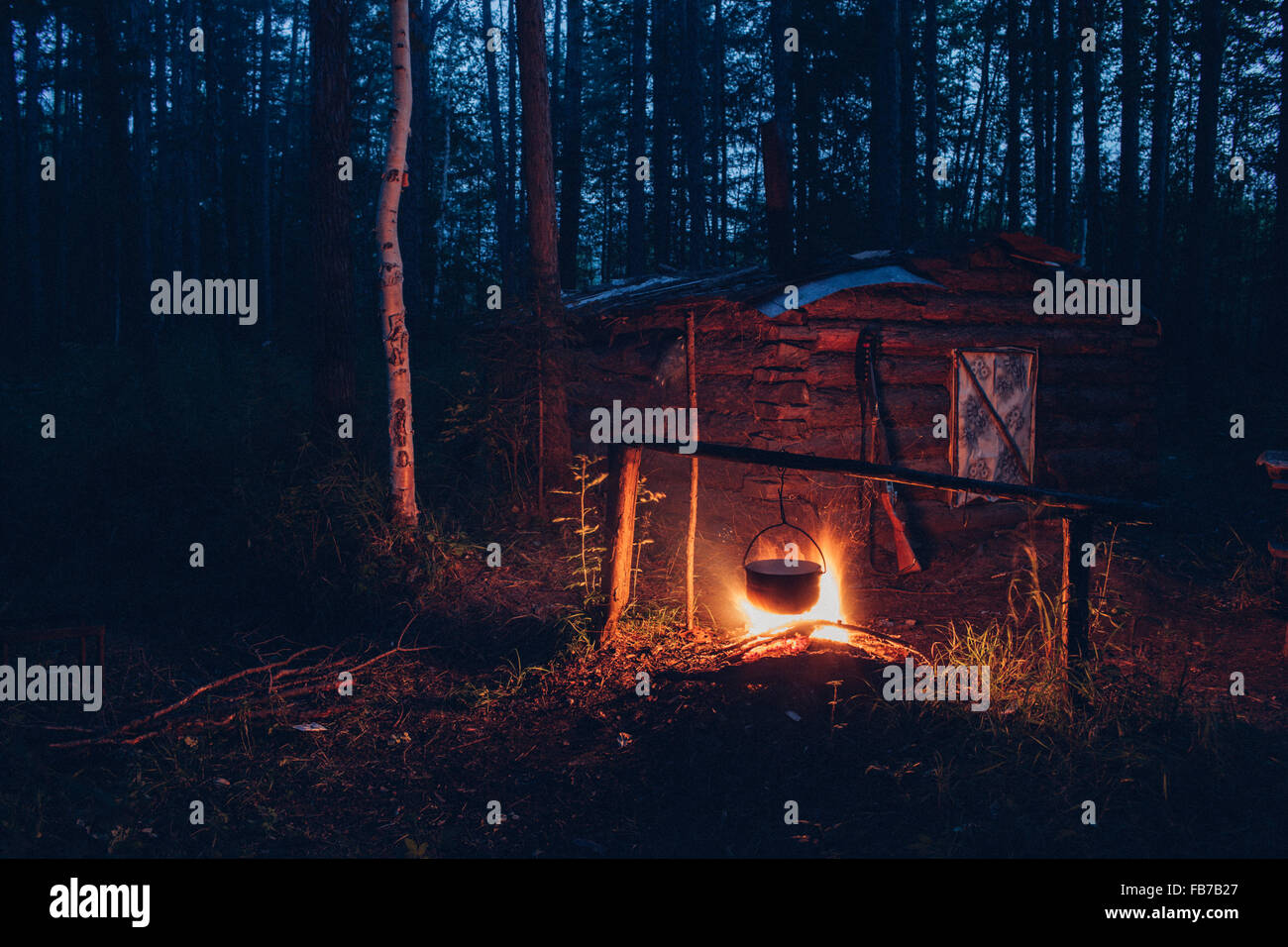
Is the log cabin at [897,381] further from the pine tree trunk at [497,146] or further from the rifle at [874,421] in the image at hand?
the pine tree trunk at [497,146]

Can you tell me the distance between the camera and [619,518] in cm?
678

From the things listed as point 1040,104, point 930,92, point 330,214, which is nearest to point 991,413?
point 330,214

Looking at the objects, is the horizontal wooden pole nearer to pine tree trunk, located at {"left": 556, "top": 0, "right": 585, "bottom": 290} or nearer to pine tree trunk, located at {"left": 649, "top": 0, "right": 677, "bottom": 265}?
pine tree trunk, located at {"left": 556, "top": 0, "right": 585, "bottom": 290}

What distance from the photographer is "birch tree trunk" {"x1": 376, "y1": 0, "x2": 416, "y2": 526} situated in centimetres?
854

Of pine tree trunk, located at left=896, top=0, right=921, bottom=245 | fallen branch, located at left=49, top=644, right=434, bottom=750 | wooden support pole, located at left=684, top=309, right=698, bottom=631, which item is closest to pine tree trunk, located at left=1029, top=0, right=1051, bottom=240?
pine tree trunk, located at left=896, top=0, right=921, bottom=245

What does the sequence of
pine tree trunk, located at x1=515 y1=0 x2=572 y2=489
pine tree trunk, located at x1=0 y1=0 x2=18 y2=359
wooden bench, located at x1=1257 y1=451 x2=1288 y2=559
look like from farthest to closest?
pine tree trunk, located at x1=0 y1=0 x2=18 y2=359, pine tree trunk, located at x1=515 y1=0 x2=572 y2=489, wooden bench, located at x1=1257 y1=451 x2=1288 y2=559

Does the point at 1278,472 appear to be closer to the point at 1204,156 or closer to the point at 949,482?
the point at 949,482

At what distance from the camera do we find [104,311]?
26234mm

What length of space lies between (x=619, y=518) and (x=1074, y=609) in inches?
134

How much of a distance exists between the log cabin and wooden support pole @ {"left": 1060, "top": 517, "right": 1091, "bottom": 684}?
4.64m

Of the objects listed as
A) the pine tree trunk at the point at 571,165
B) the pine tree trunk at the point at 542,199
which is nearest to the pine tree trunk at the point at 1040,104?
the pine tree trunk at the point at 571,165

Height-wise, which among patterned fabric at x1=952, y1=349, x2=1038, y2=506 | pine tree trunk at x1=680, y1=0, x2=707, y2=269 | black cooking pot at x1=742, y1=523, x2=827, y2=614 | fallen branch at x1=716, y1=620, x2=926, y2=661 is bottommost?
fallen branch at x1=716, y1=620, x2=926, y2=661

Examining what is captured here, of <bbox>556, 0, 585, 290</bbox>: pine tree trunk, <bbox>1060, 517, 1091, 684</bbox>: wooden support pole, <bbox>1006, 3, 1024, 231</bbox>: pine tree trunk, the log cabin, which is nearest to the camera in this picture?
<bbox>1060, 517, 1091, 684</bbox>: wooden support pole

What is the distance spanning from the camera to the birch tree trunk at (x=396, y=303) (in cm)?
854
